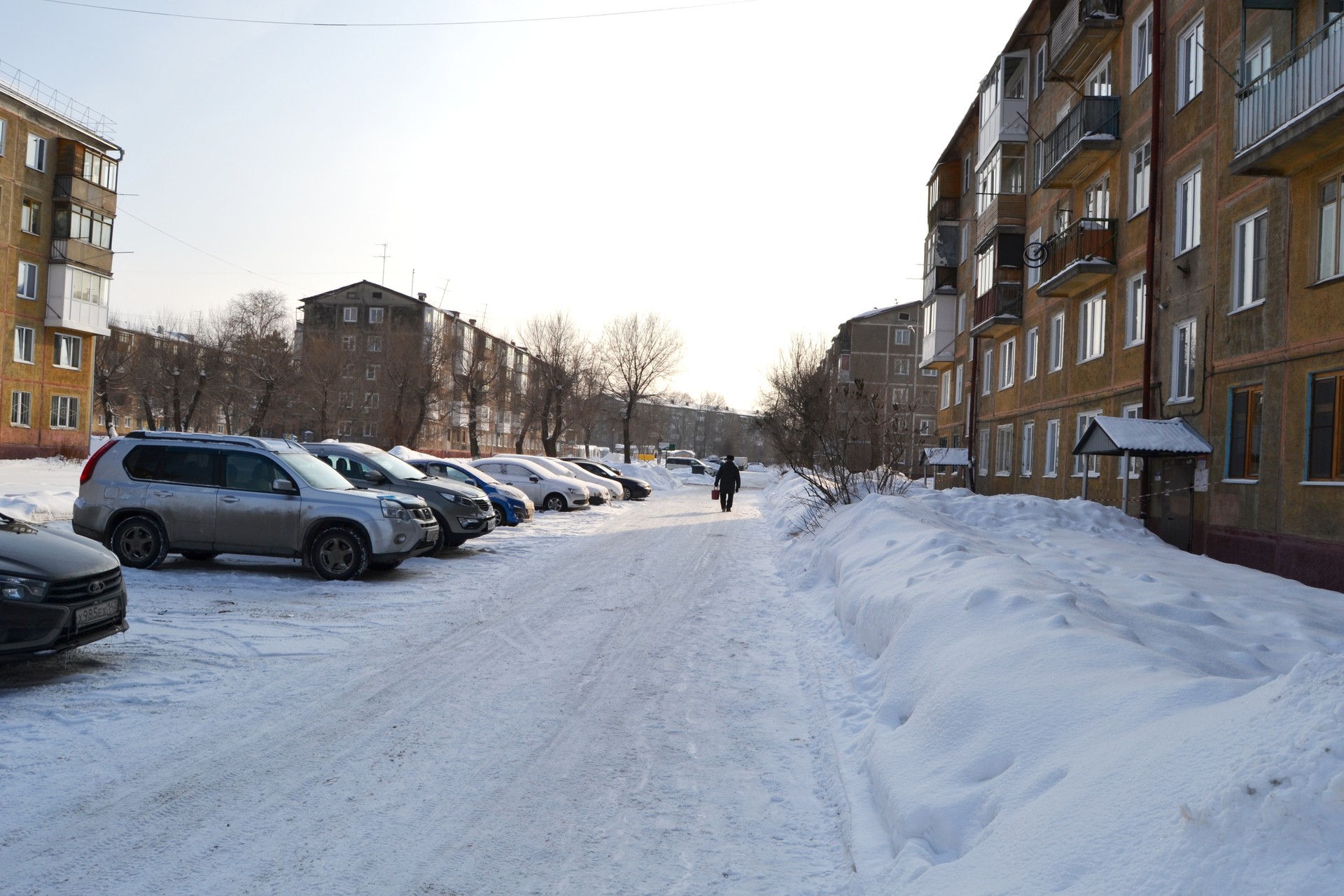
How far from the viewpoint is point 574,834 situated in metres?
4.31

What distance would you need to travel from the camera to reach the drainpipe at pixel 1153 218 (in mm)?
19234

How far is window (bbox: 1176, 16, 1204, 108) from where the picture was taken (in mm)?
18109

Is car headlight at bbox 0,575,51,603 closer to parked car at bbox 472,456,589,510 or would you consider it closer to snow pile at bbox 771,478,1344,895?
snow pile at bbox 771,478,1344,895

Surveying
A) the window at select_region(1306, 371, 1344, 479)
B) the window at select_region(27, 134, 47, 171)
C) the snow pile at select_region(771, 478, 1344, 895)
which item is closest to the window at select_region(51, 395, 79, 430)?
the window at select_region(27, 134, 47, 171)

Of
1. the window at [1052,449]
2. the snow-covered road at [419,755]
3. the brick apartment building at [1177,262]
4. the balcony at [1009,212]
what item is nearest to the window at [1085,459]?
the brick apartment building at [1177,262]

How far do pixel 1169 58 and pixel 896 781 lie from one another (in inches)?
779

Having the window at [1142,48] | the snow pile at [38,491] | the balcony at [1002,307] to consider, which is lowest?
the snow pile at [38,491]

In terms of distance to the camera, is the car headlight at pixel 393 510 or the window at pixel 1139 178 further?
the window at pixel 1139 178

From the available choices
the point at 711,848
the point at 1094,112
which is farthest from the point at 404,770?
the point at 1094,112

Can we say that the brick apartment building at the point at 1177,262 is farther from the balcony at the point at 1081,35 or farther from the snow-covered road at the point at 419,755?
the snow-covered road at the point at 419,755

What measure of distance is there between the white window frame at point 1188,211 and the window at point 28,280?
136 feet

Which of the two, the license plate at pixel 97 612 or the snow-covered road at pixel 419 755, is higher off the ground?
the license plate at pixel 97 612

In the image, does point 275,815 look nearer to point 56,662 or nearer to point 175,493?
point 56,662

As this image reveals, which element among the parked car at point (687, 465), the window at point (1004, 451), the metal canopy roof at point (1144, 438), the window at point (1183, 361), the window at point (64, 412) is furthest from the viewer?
the parked car at point (687, 465)
